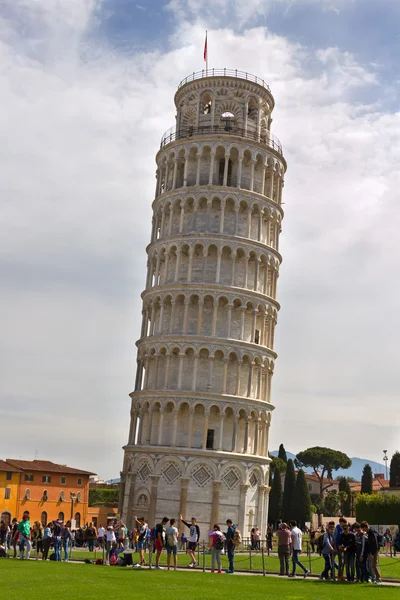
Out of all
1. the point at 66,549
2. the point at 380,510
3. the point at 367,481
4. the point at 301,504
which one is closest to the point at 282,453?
the point at 367,481

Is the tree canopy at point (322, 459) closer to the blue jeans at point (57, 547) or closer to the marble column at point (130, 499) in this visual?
the marble column at point (130, 499)

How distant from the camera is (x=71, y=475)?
85.5 m

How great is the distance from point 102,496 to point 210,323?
2402 inches

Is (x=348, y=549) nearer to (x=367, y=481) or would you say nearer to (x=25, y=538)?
(x=25, y=538)

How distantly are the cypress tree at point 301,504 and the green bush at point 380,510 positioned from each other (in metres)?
12.8

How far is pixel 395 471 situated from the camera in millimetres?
103062

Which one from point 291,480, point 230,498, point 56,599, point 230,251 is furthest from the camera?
point 291,480

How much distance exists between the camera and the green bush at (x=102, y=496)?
347 ft

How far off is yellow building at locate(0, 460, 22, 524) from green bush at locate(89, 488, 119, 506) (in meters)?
27.8

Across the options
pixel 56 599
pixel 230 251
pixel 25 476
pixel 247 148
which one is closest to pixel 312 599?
pixel 56 599

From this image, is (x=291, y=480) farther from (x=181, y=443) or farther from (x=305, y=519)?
(x=181, y=443)

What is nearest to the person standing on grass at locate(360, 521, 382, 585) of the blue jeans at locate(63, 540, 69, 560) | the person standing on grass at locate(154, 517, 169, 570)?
the person standing on grass at locate(154, 517, 169, 570)

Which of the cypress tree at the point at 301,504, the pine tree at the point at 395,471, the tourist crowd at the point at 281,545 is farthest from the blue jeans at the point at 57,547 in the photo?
the pine tree at the point at 395,471

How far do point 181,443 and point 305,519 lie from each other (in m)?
36.2
